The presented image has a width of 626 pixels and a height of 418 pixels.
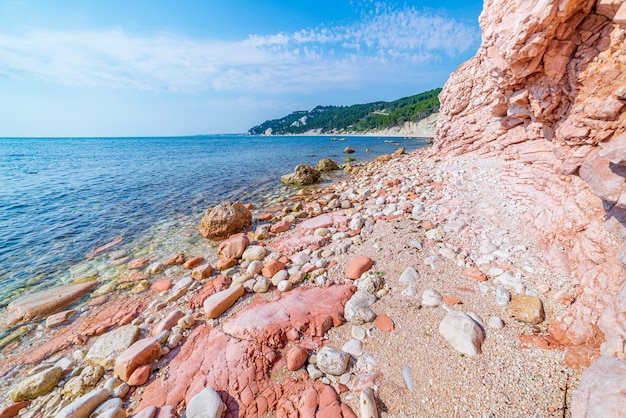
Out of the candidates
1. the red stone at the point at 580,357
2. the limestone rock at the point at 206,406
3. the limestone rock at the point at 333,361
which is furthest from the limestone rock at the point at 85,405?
the red stone at the point at 580,357

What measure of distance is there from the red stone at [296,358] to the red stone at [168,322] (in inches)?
102

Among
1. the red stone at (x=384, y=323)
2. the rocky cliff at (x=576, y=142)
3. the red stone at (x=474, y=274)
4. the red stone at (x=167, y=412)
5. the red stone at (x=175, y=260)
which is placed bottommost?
the red stone at (x=175, y=260)

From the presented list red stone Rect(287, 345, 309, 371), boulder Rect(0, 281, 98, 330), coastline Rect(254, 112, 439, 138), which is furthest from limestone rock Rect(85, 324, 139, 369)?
coastline Rect(254, 112, 439, 138)

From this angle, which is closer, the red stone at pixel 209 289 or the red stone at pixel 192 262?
the red stone at pixel 209 289

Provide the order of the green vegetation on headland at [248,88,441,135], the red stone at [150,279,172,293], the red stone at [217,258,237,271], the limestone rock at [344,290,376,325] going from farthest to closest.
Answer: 1. the green vegetation on headland at [248,88,441,135]
2. the red stone at [217,258,237,271]
3. the red stone at [150,279,172,293]
4. the limestone rock at [344,290,376,325]

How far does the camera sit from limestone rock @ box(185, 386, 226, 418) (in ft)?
9.06

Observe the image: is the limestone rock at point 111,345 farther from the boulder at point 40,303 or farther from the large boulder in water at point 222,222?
the large boulder in water at point 222,222

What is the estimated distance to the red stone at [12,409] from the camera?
334 centimetres

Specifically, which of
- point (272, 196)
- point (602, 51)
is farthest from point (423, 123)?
point (602, 51)

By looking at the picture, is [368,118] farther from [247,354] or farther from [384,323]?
[247,354]

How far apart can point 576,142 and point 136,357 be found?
26.6ft

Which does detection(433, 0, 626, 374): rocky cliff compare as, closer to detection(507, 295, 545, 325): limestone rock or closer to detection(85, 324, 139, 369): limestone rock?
detection(507, 295, 545, 325): limestone rock

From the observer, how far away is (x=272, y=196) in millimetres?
14031

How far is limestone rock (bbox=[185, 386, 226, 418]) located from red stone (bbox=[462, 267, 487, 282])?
4480mm
